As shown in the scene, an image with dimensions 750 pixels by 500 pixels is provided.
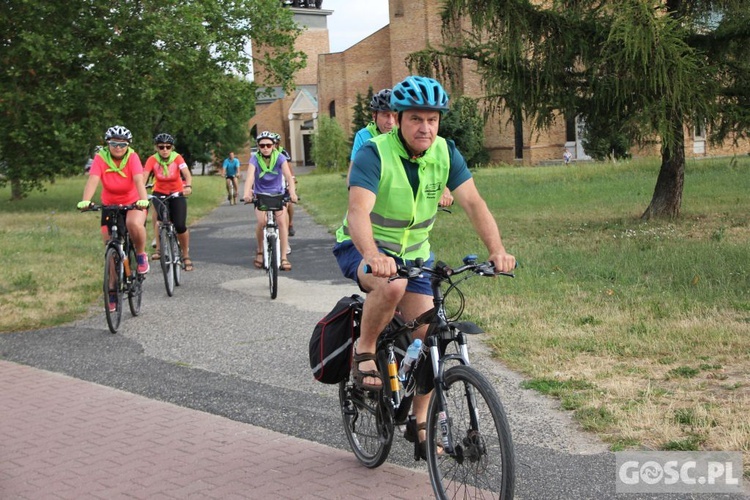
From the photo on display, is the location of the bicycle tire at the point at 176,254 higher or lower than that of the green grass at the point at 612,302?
higher

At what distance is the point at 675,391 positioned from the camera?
20.1ft

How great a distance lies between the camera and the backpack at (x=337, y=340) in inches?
198

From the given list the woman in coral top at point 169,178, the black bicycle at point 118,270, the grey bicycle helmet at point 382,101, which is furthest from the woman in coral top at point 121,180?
the grey bicycle helmet at point 382,101

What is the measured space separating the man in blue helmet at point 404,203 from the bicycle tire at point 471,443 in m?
0.35

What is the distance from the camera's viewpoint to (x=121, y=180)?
10.2 m

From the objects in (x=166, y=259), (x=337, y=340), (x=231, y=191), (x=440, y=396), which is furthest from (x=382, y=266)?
(x=231, y=191)

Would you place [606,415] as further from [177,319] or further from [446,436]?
[177,319]

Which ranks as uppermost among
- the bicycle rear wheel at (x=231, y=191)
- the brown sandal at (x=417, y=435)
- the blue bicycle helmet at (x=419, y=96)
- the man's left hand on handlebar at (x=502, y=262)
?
the blue bicycle helmet at (x=419, y=96)

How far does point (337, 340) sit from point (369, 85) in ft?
Result: 229

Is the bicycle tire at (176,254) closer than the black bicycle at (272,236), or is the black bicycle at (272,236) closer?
the black bicycle at (272,236)

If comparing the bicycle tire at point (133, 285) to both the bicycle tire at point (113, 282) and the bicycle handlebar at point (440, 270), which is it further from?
the bicycle handlebar at point (440, 270)

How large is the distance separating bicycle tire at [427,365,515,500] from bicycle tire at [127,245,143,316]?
6543 mm

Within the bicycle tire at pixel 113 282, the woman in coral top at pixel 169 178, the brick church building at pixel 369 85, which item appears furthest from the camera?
the brick church building at pixel 369 85

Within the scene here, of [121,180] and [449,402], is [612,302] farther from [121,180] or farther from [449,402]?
[449,402]
